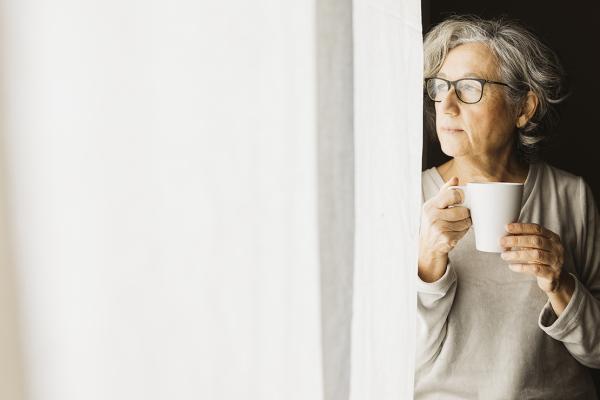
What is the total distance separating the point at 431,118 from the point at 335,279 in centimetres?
53

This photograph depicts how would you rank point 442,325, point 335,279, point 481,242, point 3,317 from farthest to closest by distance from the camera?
point 442,325 → point 481,242 → point 335,279 → point 3,317

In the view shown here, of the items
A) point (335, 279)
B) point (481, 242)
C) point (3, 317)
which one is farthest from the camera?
point (481, 242)

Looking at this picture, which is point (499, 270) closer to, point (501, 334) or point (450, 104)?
point (501, 334)

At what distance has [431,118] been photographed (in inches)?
34.7

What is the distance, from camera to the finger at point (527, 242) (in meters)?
0.78

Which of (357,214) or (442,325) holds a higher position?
(357,214)

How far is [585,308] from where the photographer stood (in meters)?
0.87

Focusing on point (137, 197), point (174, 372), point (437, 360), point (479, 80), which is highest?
point (479, 80)

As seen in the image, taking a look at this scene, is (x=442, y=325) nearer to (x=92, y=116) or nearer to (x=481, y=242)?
(x=481, y=242)

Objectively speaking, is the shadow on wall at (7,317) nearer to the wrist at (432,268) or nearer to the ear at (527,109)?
the wrist at (432,268)

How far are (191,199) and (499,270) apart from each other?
678mm

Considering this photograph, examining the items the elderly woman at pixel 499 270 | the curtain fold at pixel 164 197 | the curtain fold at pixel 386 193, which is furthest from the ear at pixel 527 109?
the curtain fold at pixel 164 197

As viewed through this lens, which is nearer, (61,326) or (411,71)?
(61,326)

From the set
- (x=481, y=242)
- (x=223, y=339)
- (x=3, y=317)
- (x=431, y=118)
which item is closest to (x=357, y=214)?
(x=223, y=339)
